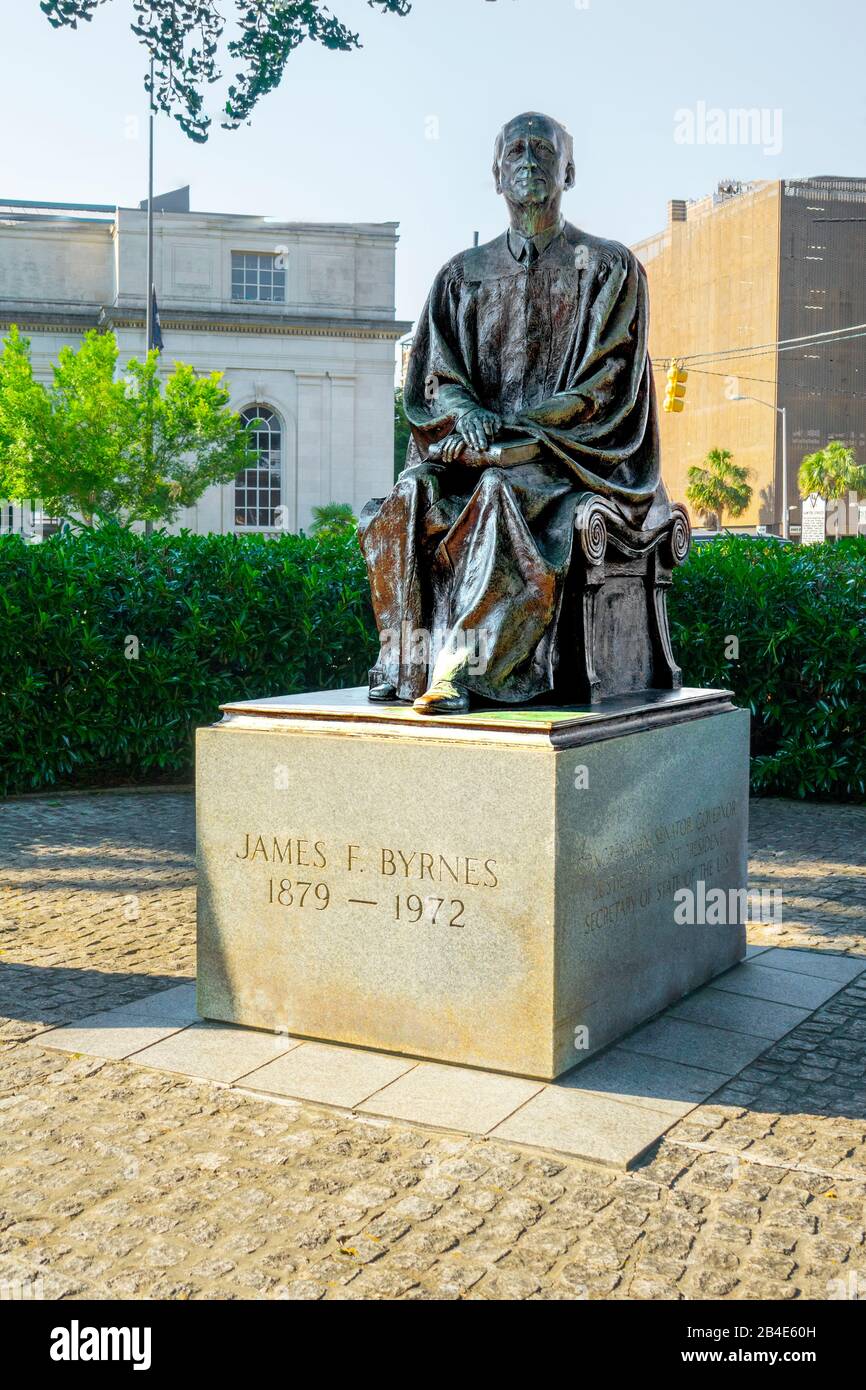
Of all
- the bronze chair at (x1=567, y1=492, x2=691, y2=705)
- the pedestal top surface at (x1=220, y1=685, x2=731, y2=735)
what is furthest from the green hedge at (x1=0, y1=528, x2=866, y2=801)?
the pedestal top surface at (x1=220, y1=685, x2=731, y2=735)

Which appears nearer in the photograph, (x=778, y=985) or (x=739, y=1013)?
(x=739, y=1013)

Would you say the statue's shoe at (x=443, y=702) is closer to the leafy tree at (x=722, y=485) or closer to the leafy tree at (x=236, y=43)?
the leafy tree at (x=236, y=43)

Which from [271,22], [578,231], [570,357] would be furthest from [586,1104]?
[271,22]

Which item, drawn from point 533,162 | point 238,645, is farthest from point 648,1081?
point 238,645

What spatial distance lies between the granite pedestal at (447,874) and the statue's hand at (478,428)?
113 centimetres

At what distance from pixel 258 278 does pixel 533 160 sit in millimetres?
43792

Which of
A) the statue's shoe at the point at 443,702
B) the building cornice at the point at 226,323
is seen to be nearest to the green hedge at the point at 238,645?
the statue's shoe at the point at 443,702

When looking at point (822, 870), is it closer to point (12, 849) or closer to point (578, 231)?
point (578, 231)

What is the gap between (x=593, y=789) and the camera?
486 centimetres

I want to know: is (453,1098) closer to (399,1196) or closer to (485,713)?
(399,1196)

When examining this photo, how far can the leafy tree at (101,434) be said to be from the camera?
1266 inches

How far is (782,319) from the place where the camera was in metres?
74.6

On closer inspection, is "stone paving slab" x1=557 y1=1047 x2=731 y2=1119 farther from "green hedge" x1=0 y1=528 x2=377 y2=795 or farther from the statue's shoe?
"green hedge" x1=0 y1=528 x2=377 y2=795

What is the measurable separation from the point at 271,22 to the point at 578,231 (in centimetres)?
597
